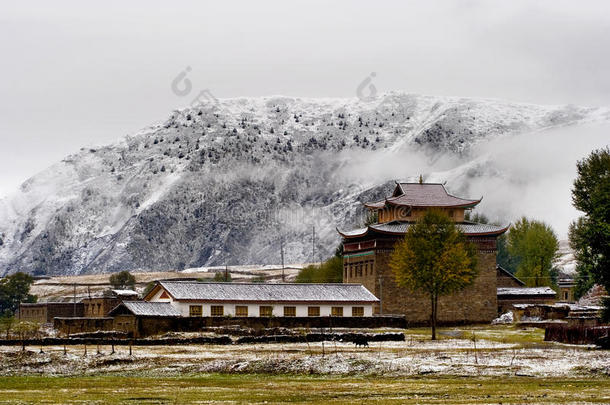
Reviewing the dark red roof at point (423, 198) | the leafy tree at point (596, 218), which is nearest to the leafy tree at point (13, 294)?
the dark red roof at point (423, 198)

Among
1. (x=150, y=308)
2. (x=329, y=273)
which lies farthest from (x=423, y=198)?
(x=150, y=308)

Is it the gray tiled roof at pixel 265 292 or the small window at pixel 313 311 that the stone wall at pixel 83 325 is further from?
the small window at pixel 313 311

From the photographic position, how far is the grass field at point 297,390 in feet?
136

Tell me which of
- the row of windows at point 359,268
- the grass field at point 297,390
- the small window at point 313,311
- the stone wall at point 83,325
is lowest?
the grass field at point 297,390

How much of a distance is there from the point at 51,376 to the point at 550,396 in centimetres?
2739

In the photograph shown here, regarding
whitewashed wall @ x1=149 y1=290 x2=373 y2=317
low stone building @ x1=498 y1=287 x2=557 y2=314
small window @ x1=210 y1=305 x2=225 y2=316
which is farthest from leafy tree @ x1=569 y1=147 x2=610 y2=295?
low stone building @ x1=498 y1=287 x2=557 y2=314

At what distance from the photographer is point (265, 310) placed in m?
108

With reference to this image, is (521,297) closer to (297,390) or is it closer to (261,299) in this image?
(261,299)

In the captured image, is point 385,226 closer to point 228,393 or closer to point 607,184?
point 607,184

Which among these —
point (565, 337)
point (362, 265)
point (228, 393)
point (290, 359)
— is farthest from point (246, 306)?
point (228, 393)

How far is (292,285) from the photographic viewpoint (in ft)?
370

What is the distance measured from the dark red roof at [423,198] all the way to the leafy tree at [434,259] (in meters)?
29.5

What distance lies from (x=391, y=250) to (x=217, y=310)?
25.0 m

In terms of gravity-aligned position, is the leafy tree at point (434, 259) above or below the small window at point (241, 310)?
above
